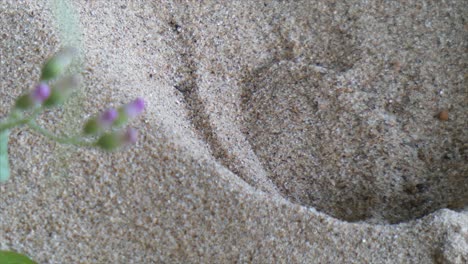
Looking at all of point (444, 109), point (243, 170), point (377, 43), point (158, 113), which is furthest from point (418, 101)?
point (158, 113)

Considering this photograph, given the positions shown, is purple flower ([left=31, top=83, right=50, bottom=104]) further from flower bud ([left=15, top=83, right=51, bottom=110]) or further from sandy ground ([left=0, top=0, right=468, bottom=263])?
sandy ground ([left=0, top=0, right=468, bottom=263])

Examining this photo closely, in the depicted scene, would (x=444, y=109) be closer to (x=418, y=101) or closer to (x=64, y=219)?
(x=418, y=101)

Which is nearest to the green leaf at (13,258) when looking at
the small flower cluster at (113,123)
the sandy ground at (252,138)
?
the sandy ground at (252,138)

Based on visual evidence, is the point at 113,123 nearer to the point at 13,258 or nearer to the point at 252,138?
the point at 13,258

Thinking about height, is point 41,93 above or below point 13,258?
above

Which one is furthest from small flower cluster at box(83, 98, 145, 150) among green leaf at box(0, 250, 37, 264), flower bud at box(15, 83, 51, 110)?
green leaf at box(0, 250, 37, 264)

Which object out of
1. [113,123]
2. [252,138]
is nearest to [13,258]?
[113,123]
